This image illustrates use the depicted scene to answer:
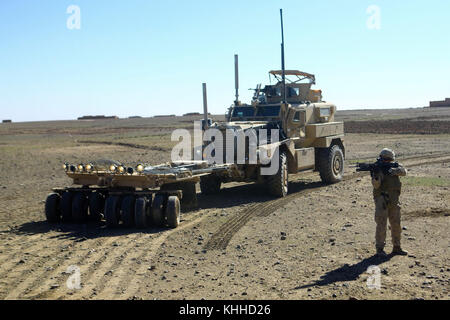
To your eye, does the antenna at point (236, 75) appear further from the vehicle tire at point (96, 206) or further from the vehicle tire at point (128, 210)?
the vehicle tire at point (128, 210)

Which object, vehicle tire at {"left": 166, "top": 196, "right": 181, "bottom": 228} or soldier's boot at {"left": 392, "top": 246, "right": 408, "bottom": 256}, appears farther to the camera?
vehicle tire at {"left": 166, "top": 196, "right": 181, "bottom": 228}

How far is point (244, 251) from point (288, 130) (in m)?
6.74

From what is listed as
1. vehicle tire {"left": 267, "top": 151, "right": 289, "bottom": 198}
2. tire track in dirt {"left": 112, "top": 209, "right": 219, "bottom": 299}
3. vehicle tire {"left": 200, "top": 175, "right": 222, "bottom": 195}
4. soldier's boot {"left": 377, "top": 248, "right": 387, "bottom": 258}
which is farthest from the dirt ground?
vehicle tire {"left": 200, "top": 175, "right": 222, "bottom": 195}

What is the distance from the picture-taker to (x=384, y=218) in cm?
813

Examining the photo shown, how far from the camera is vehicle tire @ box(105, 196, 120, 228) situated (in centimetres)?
A: 1073

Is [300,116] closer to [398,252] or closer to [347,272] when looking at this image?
[398,252]

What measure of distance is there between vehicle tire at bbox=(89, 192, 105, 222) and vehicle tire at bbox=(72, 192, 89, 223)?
135 mm

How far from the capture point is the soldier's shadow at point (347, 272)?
715 centimetres

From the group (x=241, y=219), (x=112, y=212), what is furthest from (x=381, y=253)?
(x=112, y=212)

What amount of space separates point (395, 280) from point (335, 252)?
5.15ft

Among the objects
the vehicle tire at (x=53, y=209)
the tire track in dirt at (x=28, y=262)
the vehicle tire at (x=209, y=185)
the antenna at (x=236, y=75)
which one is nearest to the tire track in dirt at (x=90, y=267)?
the tire track in dirt at (x=28, y=262)

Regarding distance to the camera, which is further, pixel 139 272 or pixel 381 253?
pixel 381 253

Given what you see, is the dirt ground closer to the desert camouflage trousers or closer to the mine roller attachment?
the mine roller attachment

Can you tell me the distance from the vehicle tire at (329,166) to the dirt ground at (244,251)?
1182mm
